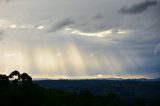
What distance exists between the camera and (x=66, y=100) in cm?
12088

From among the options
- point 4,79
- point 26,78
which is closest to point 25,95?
point 26,78

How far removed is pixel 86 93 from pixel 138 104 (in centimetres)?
1913

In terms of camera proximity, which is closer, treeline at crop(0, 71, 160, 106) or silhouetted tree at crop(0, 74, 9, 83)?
treeline at crop(0, 71, 160, 106)

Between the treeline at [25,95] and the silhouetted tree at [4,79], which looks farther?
the silhouetted tree at [4,79]

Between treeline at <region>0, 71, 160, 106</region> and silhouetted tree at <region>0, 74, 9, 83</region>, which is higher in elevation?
silhouetted tree at <region>0, 74, 9, 83</region>

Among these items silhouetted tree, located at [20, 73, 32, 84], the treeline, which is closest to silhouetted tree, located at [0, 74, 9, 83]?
the treeline

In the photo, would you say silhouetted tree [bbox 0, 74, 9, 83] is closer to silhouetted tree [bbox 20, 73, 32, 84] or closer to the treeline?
the treeline

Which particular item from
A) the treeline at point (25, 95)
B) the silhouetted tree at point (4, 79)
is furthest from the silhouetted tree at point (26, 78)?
the silhouetted tree at point (4, 79)

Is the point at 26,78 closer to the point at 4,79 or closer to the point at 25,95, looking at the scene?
the point at 25,95

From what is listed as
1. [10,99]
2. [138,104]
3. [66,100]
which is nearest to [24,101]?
[10,99]

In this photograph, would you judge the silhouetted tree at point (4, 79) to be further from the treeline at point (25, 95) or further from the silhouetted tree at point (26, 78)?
the silhouetted tree at point (26, 78)

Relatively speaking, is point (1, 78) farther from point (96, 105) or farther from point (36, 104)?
point (96, 105)

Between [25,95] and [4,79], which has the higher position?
[4,79]

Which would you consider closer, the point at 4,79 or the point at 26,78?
the point at 26,78
